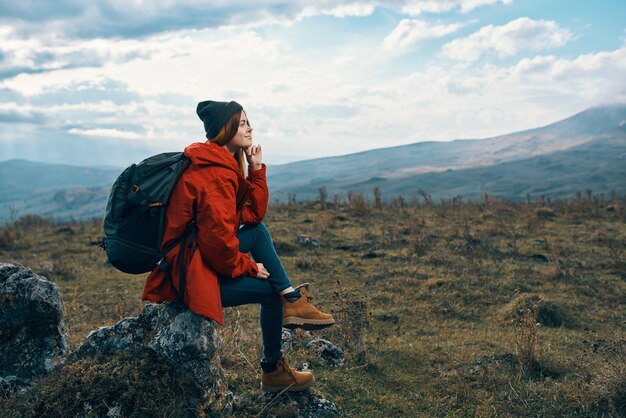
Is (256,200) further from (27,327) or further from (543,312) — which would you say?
(543,312)

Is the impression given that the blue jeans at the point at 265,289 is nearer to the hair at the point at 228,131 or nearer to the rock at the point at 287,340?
the hair at the point at 228,131

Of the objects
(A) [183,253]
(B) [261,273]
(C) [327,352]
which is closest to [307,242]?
(C) [327,352]

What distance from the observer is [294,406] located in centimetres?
497

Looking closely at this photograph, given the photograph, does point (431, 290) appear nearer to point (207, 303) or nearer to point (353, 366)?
point (353, 366)

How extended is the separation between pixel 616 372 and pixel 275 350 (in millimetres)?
3306

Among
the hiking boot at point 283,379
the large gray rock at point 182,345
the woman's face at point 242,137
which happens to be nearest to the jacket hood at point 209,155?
the woman's face at point 242,137

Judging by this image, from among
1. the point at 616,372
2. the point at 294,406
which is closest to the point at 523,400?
the point at 616,372

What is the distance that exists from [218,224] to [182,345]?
1.08 metres

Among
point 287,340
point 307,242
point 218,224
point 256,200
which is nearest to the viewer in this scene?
point 218,224

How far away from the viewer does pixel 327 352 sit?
6461 millimetres

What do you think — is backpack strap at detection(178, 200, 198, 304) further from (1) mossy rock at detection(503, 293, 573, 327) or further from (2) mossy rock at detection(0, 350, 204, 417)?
(1) mossy rock at detection(503, 293, 573, 327)

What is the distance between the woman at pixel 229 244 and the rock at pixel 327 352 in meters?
1.26

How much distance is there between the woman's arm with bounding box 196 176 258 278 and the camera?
411cm

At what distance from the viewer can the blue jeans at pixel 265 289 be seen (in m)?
4.60
